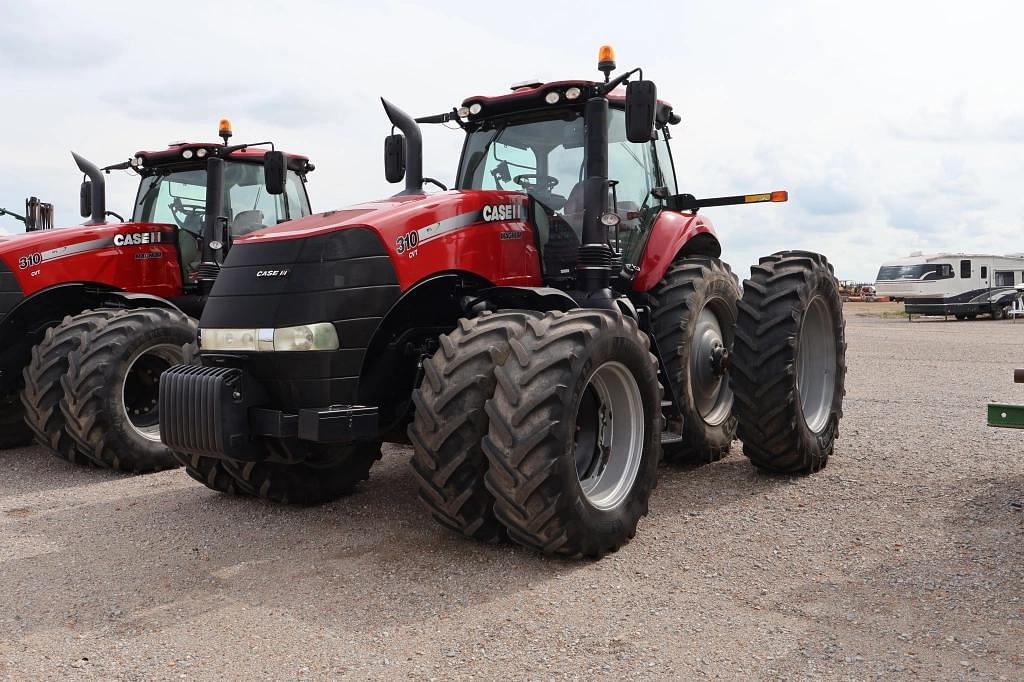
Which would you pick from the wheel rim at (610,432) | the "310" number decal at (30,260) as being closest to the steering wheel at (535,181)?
the wheel rim at (610,432)

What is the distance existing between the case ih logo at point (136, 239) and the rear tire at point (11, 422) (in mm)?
1683

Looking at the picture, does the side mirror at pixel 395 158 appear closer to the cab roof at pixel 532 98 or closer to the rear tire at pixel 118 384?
the cab roof at pixel 532 98

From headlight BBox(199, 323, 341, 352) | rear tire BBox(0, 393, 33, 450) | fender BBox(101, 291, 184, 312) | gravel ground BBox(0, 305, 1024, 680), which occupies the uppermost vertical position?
fender BBox(101, 291, 184, 312)

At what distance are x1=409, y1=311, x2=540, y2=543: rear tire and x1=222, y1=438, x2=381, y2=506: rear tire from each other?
3.93 ft

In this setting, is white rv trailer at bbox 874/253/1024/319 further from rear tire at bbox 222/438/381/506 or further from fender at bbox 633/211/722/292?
rear tire at bbox 222/438/381/506

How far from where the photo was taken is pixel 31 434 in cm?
836

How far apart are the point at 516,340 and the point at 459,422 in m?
0.50

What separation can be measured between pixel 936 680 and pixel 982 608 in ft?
2.80

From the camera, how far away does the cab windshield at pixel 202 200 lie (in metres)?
8.71

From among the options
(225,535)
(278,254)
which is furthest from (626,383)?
(225,535)

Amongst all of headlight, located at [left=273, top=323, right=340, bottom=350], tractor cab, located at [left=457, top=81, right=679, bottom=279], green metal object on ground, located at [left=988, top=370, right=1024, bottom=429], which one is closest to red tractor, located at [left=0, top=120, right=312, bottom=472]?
tractor cab, located at [left=457, top=81, right=679, bottom=279]

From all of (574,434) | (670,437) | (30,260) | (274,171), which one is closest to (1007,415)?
(670,437)

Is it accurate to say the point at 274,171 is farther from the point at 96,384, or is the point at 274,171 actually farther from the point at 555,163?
the point at 555,163

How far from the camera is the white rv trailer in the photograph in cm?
2978
